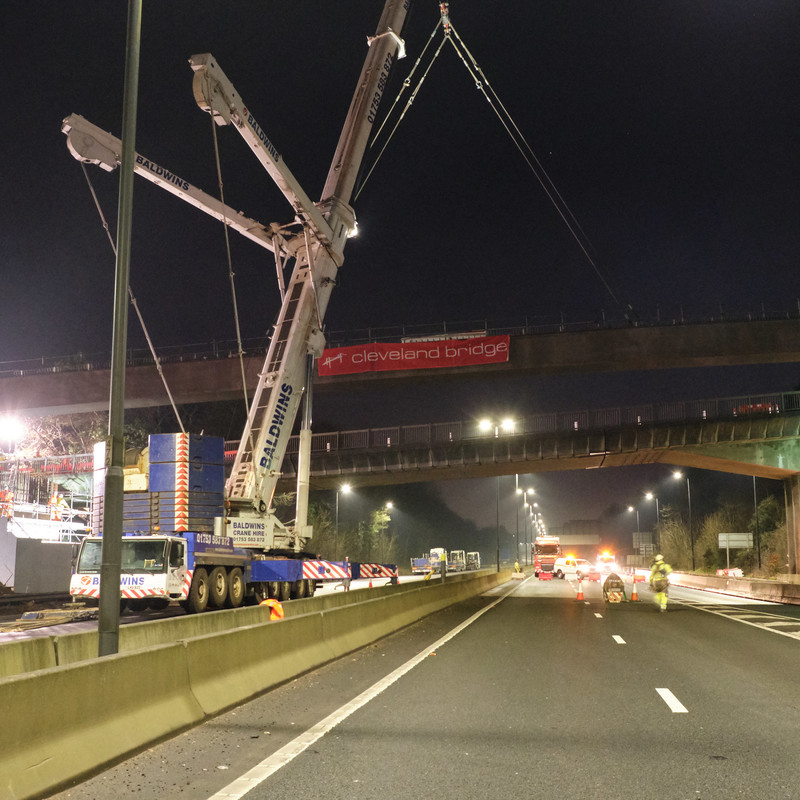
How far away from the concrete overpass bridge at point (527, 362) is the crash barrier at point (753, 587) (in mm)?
11513

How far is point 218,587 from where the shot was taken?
23.8m

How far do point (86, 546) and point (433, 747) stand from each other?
1657cm

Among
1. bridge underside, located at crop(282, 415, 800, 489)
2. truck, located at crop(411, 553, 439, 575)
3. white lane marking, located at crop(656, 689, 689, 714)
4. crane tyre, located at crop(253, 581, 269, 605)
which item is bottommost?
truck, located at crop(411, 553, 439, 575)

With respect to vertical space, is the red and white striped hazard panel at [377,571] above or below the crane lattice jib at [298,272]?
below

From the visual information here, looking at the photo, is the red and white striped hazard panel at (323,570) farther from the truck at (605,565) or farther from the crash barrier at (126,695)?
the truck at (605,565)

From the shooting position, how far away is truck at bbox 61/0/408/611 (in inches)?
885

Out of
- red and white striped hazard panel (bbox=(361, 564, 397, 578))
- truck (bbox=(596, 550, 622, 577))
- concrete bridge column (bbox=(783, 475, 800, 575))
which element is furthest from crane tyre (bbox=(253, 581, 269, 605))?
concrete bridge column (bbox=(783, 475, 800, 575))

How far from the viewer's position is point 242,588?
984 inches

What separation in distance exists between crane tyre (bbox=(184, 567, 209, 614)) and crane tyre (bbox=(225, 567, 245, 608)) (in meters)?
1.25

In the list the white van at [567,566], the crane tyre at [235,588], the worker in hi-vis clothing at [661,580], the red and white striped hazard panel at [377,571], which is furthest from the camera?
the white van at [567,566]

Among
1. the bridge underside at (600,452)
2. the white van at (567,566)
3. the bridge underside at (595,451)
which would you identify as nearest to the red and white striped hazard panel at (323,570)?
the bridge underside at (600,452)

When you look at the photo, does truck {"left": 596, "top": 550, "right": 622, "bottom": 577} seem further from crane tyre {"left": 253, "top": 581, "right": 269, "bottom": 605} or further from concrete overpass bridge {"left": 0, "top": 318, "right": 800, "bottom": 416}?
crane tyre {"left": 253, "top": 581, "right": 269, "bottom": 605}

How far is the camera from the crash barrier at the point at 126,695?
20.3 feet

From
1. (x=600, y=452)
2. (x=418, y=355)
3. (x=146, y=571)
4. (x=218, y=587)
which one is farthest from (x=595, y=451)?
(x=146, y=571)
